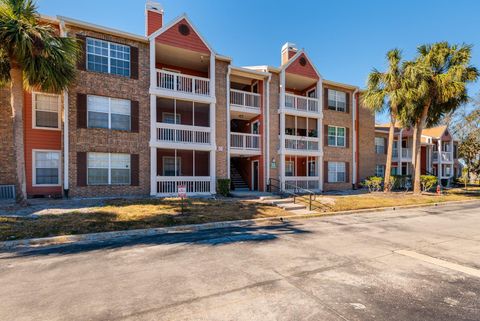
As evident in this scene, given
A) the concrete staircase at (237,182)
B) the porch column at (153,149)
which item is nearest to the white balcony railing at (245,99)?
the porch column at (153,149)

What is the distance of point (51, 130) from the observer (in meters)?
14.2

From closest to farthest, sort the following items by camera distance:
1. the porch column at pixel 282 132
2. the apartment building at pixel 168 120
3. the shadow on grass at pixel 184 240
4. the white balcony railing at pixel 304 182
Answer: the shadow on grass at pixel 184 240 → the apartment building at pixel 168 120 → the porch column at pixel 282 132 → the white balcony railing at pixel 304 182

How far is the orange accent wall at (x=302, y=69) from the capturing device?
65.6ft

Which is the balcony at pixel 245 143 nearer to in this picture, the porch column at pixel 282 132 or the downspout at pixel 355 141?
the porch column at pixel 282 132

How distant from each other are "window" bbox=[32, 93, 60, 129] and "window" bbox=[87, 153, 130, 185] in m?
3.00

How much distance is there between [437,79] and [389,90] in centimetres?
336

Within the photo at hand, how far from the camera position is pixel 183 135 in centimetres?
1611

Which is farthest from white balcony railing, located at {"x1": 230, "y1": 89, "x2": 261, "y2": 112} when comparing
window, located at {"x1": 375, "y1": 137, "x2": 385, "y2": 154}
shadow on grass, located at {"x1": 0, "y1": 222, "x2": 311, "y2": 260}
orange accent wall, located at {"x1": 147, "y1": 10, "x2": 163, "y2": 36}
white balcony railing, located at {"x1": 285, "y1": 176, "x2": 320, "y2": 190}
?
window, located at {"x1": 375, "y1": 137, "x2": 385, "y2": 154}

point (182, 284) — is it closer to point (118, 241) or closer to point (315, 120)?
point (118, 241)

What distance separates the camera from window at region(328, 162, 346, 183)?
2223 cm

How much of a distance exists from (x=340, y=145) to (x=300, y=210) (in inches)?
472

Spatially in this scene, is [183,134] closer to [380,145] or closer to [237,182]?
[237,182]

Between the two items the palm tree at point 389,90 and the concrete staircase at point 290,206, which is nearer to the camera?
the concrete staircase at point 290,206

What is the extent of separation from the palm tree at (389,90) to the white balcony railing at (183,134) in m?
14.2
